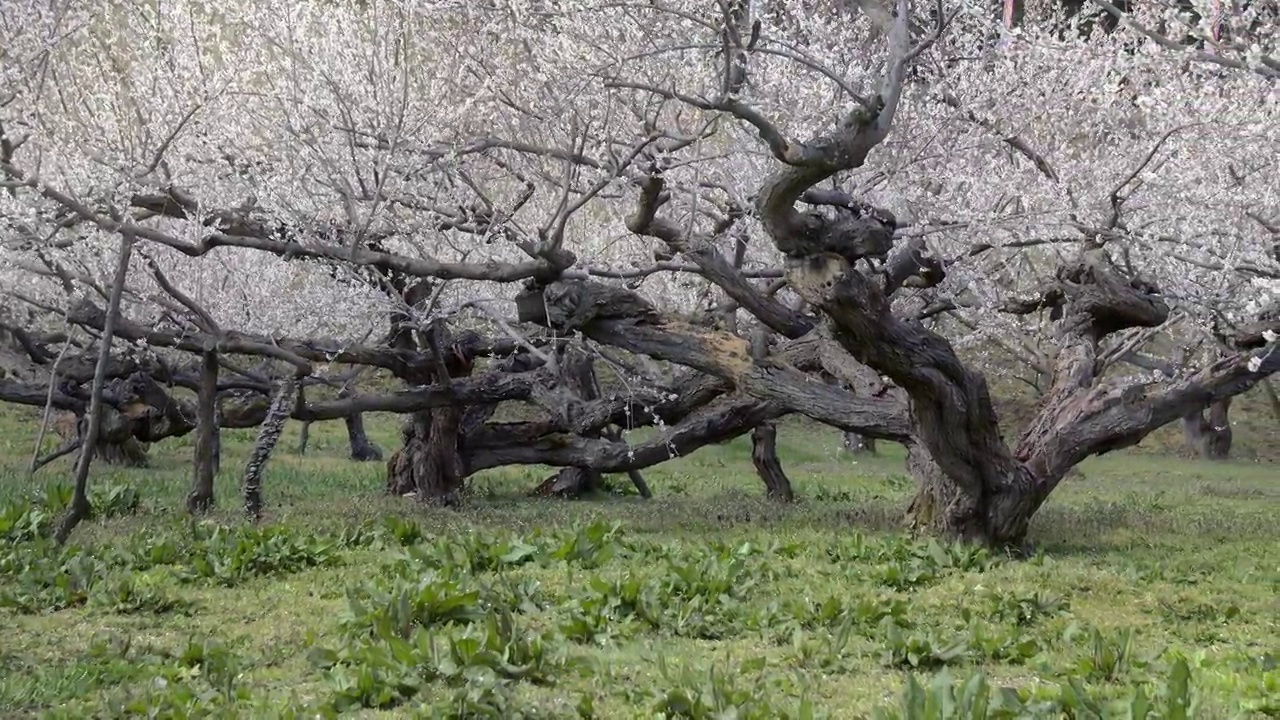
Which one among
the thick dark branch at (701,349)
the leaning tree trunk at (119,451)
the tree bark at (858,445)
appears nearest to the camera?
the thick dark branch at (701,349)

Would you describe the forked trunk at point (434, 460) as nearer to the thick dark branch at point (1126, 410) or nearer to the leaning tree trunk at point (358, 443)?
the thick dark branch at point (1126, 410)

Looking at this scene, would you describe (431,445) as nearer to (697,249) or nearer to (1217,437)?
(697,249)

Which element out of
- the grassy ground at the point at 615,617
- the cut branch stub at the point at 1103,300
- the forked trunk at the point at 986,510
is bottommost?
the grassy ground at the point at 615,617

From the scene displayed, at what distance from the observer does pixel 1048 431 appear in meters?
12.6

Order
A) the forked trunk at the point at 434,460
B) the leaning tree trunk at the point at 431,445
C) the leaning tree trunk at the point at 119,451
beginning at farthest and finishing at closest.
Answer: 1. the leaning tree trunk at the point at 119,451
2. the forked trunk at the point at 434,460
3. the leaning tree trunk at the point at 431,445

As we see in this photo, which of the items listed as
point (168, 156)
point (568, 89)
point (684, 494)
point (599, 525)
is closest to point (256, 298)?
point (168, 156)

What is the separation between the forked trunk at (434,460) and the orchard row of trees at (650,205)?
0.05m

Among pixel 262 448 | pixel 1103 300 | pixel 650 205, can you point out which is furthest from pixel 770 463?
pixel 262 448

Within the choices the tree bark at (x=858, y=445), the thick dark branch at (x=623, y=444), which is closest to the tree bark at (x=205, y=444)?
the thick dark branch at (x=623, y=444)

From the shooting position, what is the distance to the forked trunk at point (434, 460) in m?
16.2

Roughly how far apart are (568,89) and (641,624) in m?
6.82

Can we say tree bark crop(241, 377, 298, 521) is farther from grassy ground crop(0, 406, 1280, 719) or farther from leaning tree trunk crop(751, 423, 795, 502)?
leaning tree trunk crop(751, 423, 795, 502)

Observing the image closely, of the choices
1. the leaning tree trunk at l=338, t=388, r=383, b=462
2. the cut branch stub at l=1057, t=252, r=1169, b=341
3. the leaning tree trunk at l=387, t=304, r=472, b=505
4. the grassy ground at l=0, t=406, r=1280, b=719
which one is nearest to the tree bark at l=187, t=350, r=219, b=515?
the grassy ground at l=0, t=406, r=1280, b=719

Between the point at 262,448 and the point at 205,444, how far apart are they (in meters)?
1.19
